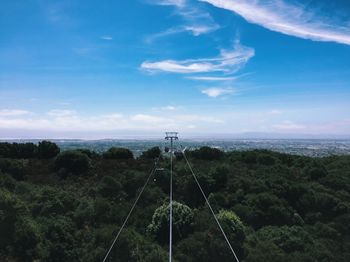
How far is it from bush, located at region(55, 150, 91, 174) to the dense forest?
8 centimetres

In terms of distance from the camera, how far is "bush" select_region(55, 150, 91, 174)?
34.7m

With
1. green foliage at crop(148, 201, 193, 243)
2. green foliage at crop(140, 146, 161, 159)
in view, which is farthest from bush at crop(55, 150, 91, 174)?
green foliage at crop(148, 201, 193, 243)

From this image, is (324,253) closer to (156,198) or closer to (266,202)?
(266,202)

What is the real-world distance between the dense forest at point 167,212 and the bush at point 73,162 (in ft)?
0.28

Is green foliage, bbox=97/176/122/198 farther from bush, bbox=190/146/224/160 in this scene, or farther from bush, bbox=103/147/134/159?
bush, bbox=190/146/224/160

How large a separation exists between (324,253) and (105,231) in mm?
9671

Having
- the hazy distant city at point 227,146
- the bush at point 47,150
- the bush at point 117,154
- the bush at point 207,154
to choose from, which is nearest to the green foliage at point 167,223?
the hazy distant city at point 227,146

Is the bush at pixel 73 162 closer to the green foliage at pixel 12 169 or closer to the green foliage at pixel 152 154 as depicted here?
the green foliage at pixel 12 169

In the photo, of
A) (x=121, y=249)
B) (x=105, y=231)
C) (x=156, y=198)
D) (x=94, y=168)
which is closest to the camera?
(x=121, y=249)

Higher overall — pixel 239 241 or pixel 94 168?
pixel 94 168

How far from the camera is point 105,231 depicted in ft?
60.1

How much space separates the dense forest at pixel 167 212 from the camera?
58.0ft

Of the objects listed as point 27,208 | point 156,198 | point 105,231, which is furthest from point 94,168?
point 105,231

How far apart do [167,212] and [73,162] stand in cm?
1595
